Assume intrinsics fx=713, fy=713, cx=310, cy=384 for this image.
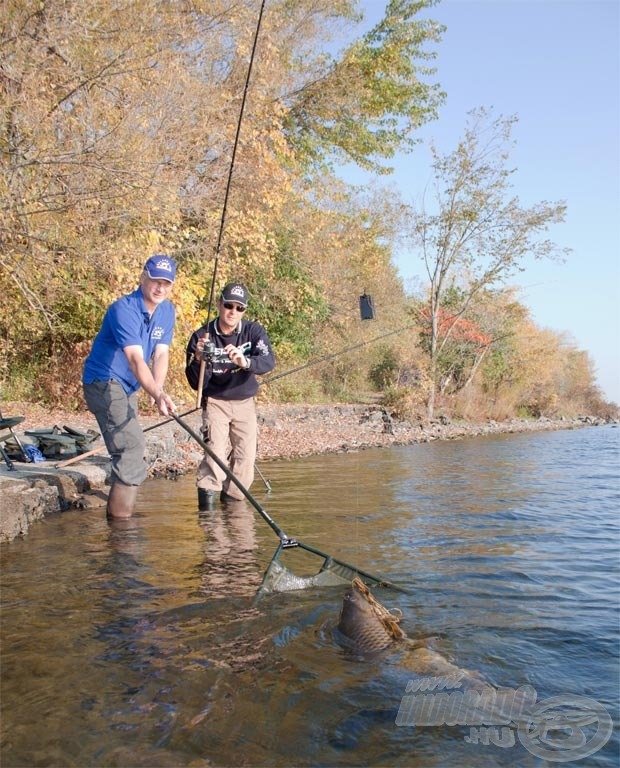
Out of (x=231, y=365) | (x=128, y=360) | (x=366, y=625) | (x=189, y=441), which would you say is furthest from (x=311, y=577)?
(x=189, y=441)

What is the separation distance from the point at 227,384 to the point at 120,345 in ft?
4.93

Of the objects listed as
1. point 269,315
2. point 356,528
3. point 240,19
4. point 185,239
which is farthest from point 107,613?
point 269,315

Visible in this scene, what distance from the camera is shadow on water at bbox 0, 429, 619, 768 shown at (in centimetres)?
255

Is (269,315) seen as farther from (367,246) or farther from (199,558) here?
(199,558)

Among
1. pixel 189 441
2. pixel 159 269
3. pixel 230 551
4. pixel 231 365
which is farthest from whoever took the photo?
pixel 189 441

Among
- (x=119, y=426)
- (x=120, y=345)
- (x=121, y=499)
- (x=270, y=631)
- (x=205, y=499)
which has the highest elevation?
(x=120, y=345)

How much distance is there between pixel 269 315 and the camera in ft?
66.0

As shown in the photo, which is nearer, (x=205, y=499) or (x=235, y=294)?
(x=235, y=294)

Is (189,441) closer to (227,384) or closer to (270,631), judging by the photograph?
(227,384)

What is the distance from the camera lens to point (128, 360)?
5.46 m

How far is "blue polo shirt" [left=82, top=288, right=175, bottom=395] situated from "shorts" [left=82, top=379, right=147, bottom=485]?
0.26ft

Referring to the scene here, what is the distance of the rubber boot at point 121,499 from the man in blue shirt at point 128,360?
0.03ft

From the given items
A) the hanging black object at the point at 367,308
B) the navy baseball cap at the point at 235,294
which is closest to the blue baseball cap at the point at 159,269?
the navy baseball cap at the point at 235,294

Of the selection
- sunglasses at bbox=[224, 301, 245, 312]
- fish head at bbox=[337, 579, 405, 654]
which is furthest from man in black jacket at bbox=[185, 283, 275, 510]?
fish head at bbox=[337, 579, 405, 654]
